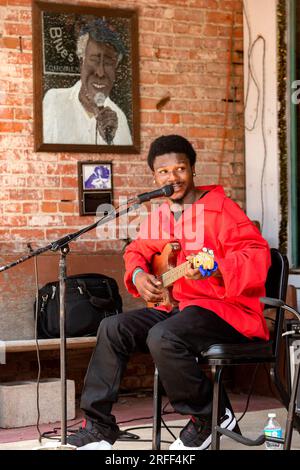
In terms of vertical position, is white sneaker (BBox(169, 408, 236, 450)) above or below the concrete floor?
above

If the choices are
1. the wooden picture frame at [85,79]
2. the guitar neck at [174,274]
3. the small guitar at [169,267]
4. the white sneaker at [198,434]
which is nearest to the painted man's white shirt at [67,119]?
the wooden picture frame at [85,79]

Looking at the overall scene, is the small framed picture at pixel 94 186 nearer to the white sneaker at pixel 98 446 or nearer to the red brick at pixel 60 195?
the red brick at pixel 60 195

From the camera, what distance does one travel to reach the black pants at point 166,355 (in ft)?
12.3

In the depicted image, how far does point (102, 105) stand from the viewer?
5.79 m

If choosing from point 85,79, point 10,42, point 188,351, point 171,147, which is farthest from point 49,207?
point 188,351

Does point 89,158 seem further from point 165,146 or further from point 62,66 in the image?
point 165,146

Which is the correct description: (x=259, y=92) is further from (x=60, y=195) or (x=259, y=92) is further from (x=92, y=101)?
(x=60, y=195)

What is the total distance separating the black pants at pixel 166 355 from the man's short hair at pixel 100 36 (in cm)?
237

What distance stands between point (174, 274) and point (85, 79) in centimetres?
231

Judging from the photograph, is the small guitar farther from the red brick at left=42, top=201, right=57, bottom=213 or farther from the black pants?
the red brick at left=42, top=201, right=57, bottom=213

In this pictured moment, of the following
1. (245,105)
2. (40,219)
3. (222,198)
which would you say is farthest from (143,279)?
(245,105)

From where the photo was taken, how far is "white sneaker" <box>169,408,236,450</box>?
12.7ft

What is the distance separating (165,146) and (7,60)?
178 cm

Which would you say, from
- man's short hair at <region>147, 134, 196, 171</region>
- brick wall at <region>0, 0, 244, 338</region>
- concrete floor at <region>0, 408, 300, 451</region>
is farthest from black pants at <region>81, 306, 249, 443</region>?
brick wall at <region>0, 0, 244, 338</region>
